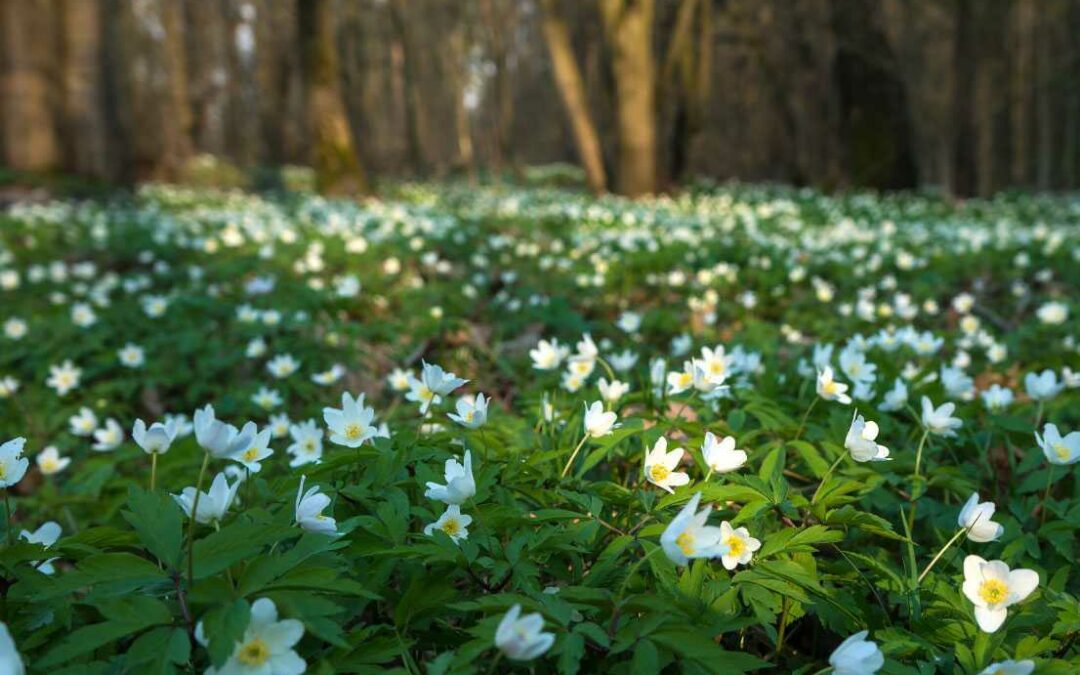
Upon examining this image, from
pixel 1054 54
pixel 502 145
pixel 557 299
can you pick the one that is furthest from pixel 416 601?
pixel 502 145

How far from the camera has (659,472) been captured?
1.47m

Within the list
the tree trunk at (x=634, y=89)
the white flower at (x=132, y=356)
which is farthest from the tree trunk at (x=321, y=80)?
the white flower at (x=132, y=356)

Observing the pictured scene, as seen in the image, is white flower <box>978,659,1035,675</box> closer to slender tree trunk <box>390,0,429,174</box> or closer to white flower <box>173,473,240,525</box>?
white flower <box>173,473,240,525</box>

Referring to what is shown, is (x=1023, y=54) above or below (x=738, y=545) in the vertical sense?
above

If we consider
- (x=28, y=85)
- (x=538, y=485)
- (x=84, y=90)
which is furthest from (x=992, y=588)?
(x=28, y=85)

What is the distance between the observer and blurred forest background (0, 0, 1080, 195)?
10.4 metres

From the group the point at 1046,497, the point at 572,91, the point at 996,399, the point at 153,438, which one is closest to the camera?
the point at 153,438

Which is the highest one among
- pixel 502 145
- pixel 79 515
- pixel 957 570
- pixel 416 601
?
pixel 502 145

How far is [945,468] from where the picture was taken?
1.84m

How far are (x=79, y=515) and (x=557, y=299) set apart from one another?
2.56 meters

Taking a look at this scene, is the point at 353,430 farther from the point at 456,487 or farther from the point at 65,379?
the point at 65,379

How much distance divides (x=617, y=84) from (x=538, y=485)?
35.2ft

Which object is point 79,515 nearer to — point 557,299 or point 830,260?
point 557,299

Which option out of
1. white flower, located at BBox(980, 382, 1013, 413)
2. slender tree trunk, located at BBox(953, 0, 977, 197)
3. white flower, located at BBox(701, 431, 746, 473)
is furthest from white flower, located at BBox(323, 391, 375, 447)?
slender tree trunk, located at BBox(953, 0, 977, 197)
